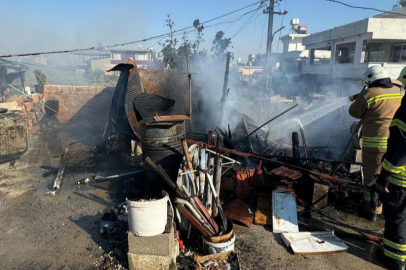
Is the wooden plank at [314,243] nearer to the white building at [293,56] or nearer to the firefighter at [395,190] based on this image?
the firefighter at [395,190]

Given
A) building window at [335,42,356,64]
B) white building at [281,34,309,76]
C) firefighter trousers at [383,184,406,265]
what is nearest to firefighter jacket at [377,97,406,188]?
firefighter trousers at [383,184,406,265]

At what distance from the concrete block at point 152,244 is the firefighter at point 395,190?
274cm

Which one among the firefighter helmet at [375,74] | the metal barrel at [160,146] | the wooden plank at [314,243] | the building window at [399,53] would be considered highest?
the building window at [399,53]

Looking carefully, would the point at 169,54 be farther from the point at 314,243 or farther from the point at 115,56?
the point at 115,56

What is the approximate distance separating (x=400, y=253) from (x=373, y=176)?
1400 millimetres

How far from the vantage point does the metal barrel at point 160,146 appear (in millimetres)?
4863

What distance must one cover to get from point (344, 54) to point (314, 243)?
2181 centimetres

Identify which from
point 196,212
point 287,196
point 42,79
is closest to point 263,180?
point 287,196

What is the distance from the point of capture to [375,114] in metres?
4.34

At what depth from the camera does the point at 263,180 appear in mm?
5117

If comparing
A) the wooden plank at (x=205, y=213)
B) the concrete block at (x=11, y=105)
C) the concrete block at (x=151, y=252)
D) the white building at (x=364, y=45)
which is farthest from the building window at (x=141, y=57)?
the concrete block at (x=151, y=252)

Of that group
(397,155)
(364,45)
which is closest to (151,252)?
(397,155)

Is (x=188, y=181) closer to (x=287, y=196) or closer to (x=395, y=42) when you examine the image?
(x=287, y=196)

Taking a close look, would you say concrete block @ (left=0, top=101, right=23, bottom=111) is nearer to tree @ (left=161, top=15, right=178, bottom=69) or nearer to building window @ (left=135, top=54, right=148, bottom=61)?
tree @ (left=161, top=15, right=178, bottom=69)
